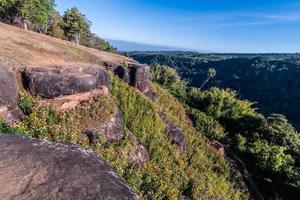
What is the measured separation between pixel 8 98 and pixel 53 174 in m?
12.5

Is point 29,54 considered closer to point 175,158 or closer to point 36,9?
point 175,158

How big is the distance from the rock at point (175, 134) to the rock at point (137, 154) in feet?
24.4

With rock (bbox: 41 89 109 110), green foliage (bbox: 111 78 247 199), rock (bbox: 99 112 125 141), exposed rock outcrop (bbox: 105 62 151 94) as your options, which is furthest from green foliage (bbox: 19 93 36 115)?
exposed rock outcrop (bbox: 105 62 151 94)

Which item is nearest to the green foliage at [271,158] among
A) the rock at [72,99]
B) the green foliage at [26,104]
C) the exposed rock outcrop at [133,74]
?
the exposed rock outcrop at [133,74]

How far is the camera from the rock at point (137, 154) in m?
25.7

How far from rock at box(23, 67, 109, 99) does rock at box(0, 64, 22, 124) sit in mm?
2200

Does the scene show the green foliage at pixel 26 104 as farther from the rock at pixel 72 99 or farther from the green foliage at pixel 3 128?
the green foliage at pixel 3 128

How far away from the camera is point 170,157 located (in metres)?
32.0

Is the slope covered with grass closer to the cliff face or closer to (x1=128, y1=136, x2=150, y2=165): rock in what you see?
the cliff face

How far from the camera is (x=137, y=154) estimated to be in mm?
26719

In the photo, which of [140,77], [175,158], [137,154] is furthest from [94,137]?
[140,77]

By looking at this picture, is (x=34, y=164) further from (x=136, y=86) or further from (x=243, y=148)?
(x=243, y=148)

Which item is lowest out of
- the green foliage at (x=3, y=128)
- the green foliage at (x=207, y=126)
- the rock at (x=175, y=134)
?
the green foliage at (x=207, y=126)

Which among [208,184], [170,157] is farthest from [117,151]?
[208,184]
